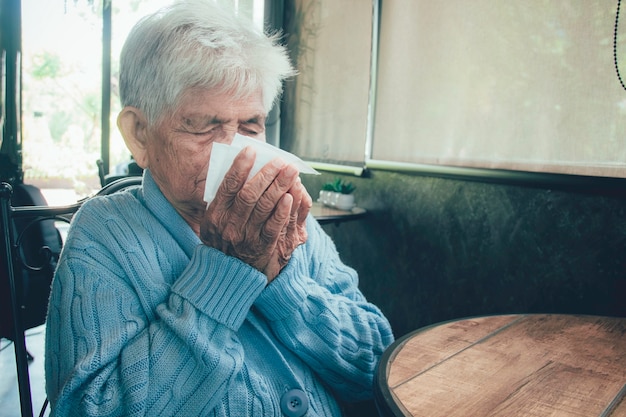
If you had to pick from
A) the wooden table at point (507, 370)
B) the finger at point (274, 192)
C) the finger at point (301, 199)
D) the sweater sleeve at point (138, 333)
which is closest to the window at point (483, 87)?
the wooden table at point (507, 370)

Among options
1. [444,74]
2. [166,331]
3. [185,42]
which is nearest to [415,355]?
[166,331]

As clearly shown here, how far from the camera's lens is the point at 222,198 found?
94 cm

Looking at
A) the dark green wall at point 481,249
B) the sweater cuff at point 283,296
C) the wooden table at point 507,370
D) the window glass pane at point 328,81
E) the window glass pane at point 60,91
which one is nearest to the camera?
the wooden table at point 507,370

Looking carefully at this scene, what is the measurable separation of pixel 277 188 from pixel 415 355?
45 cm

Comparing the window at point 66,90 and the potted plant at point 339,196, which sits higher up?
the window at point 66,90

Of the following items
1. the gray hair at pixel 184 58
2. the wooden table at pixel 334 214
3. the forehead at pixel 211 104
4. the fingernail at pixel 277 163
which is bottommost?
the wooden table at pixel 334 214

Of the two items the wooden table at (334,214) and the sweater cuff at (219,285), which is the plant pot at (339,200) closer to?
the wooden table at (334,214)

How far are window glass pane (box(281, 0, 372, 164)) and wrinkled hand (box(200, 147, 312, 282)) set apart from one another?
2424 millimetres

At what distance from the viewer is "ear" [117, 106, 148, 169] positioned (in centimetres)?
111

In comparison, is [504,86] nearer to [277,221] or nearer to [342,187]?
[342,187]

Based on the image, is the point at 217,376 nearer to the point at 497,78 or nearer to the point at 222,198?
the point at 222,198

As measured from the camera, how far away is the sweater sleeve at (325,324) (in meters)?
1.04

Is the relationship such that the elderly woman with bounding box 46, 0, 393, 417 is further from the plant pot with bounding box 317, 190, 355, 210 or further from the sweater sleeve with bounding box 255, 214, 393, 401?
the plant pot with bounding box 317, 190, 355, 210

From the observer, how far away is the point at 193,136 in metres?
1.07
